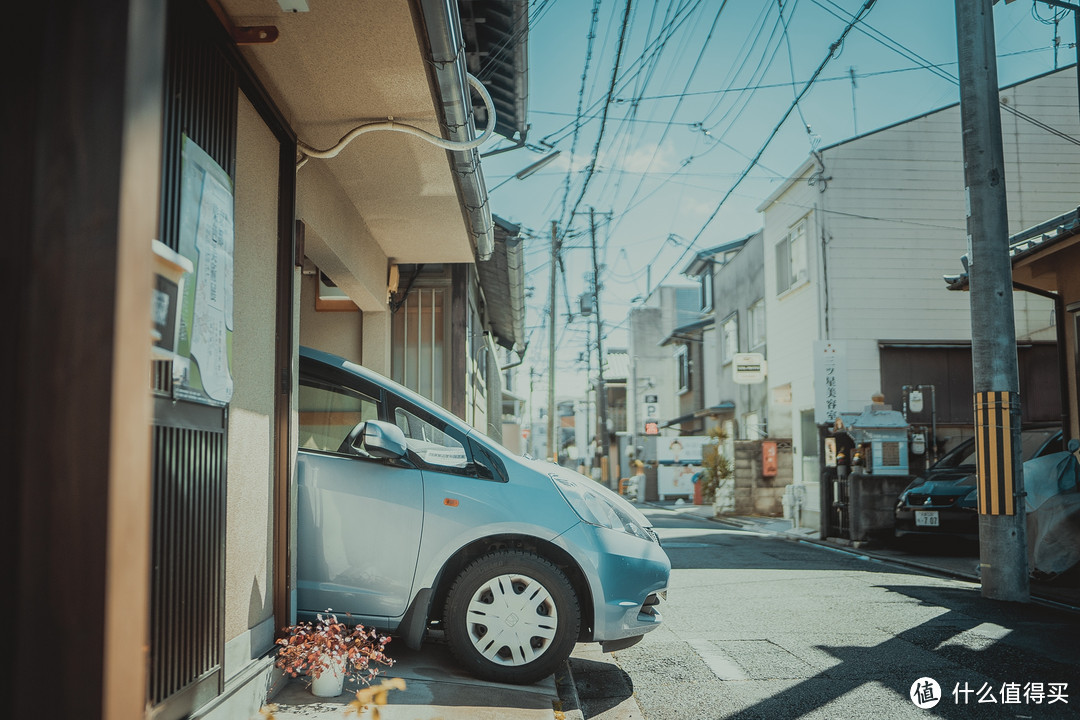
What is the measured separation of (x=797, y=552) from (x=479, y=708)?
8473 mm

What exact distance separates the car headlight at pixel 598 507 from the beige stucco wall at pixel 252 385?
5.14 feet

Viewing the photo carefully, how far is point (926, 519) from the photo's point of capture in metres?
10.6

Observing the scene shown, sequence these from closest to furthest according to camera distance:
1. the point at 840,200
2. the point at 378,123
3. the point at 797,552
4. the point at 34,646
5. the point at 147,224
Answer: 1. the point at 34,646
2. the point at 147,224
3. the point at 378,123
4. the point at 797,552
5. the point at 840,200

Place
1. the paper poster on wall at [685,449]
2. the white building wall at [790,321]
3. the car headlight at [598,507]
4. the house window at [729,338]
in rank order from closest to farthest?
the car headlight at [598,507] < the white building wall at [790,321] < the house window at [729,338] < the paper poster on wall at [685,449]

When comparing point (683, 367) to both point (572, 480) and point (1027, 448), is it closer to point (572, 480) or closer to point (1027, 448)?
point (1027, 448)

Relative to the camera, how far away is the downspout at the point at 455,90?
3.68 m

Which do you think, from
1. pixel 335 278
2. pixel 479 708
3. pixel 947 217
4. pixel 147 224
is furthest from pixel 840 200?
pixel 147 224

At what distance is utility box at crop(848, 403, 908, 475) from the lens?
1255 cm

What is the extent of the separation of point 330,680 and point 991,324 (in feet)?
21.2

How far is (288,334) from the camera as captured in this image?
439 centimetres

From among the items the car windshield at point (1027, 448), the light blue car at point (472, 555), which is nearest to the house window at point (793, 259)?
the car windshield at point (1027, 448)

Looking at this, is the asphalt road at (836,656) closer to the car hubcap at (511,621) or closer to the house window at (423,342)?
the car hubcap at (511,621)

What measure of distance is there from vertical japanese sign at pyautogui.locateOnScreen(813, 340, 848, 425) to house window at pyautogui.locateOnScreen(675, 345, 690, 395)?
18.9 meters

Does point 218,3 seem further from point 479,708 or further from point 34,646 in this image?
point 479,708
